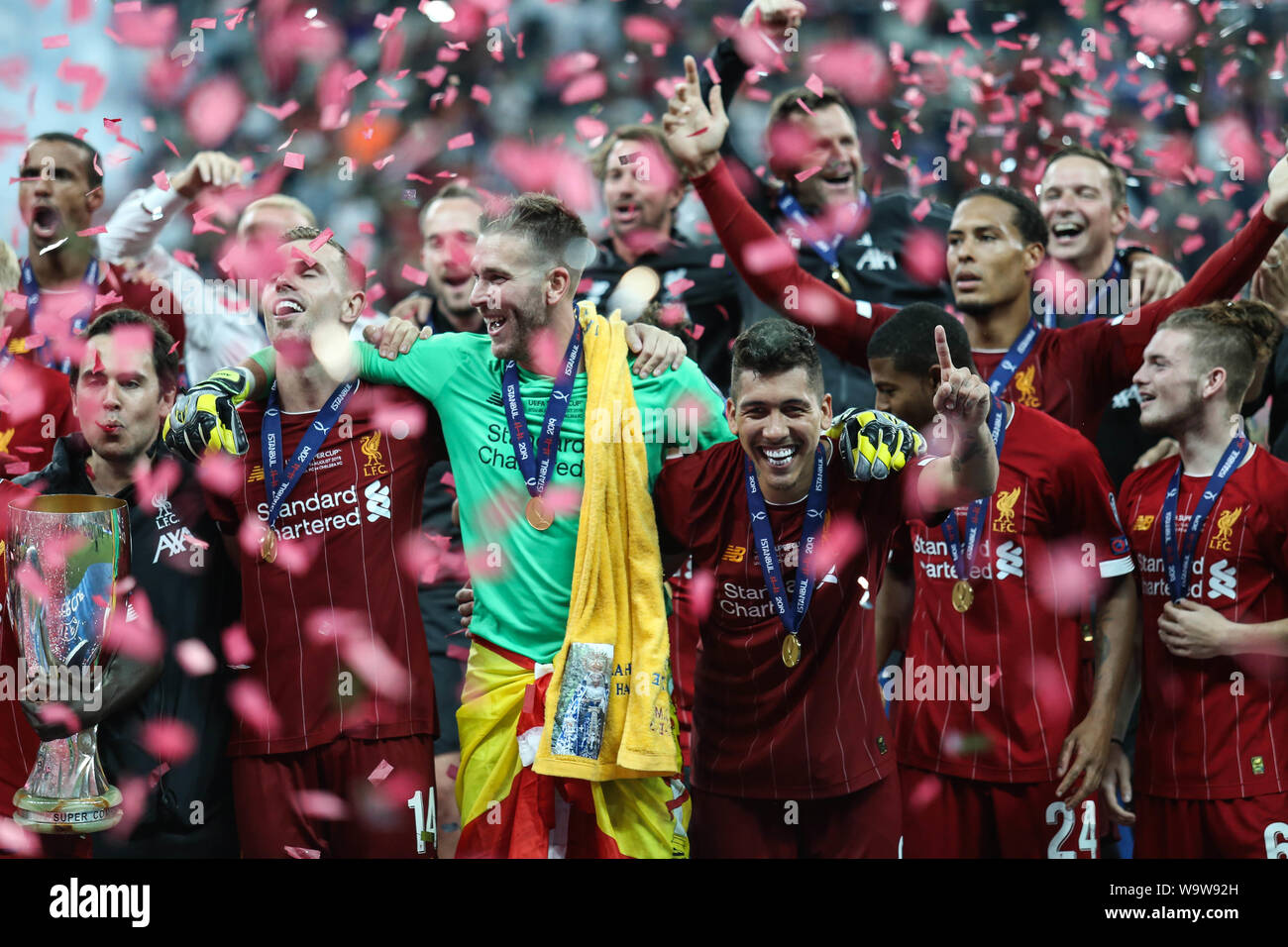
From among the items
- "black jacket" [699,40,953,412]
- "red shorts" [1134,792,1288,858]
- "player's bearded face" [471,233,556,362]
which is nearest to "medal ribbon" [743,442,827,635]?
"player's bearded face" [471,233,556,362]

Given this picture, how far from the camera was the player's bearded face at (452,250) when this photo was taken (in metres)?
5.39

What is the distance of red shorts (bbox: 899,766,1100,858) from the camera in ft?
13.3

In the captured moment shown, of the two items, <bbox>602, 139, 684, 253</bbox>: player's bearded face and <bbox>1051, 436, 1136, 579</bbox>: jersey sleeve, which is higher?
<bbox>602, 139, 684, 253</bbox>: player's bearded face

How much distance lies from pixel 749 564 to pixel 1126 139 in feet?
15.1

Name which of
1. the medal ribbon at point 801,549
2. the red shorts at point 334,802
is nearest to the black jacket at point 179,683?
the red shorts at point 334,802

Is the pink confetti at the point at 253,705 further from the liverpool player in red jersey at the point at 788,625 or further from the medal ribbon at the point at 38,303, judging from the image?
the medal ribbon at the point at 38,303

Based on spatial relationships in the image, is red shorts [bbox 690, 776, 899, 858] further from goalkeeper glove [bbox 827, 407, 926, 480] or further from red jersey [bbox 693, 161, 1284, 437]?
red jersey [bbox 693, 161, 1284, 437]

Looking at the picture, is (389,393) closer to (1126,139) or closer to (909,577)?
(909,577)

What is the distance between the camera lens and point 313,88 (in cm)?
809

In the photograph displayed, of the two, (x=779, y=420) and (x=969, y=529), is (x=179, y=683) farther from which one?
(x=969, y=529)

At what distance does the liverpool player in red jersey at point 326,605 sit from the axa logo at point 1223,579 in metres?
2.12

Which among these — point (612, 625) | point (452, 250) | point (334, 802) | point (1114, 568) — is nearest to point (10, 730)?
point (334, 802)

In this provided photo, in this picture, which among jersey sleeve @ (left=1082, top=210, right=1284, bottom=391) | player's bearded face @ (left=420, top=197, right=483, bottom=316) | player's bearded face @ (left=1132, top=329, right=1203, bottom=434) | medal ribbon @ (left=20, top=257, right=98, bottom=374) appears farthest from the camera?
player's bearded face @ (left=420, top=197, right=483, bottom=316)

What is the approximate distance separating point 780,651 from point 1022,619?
75cm
